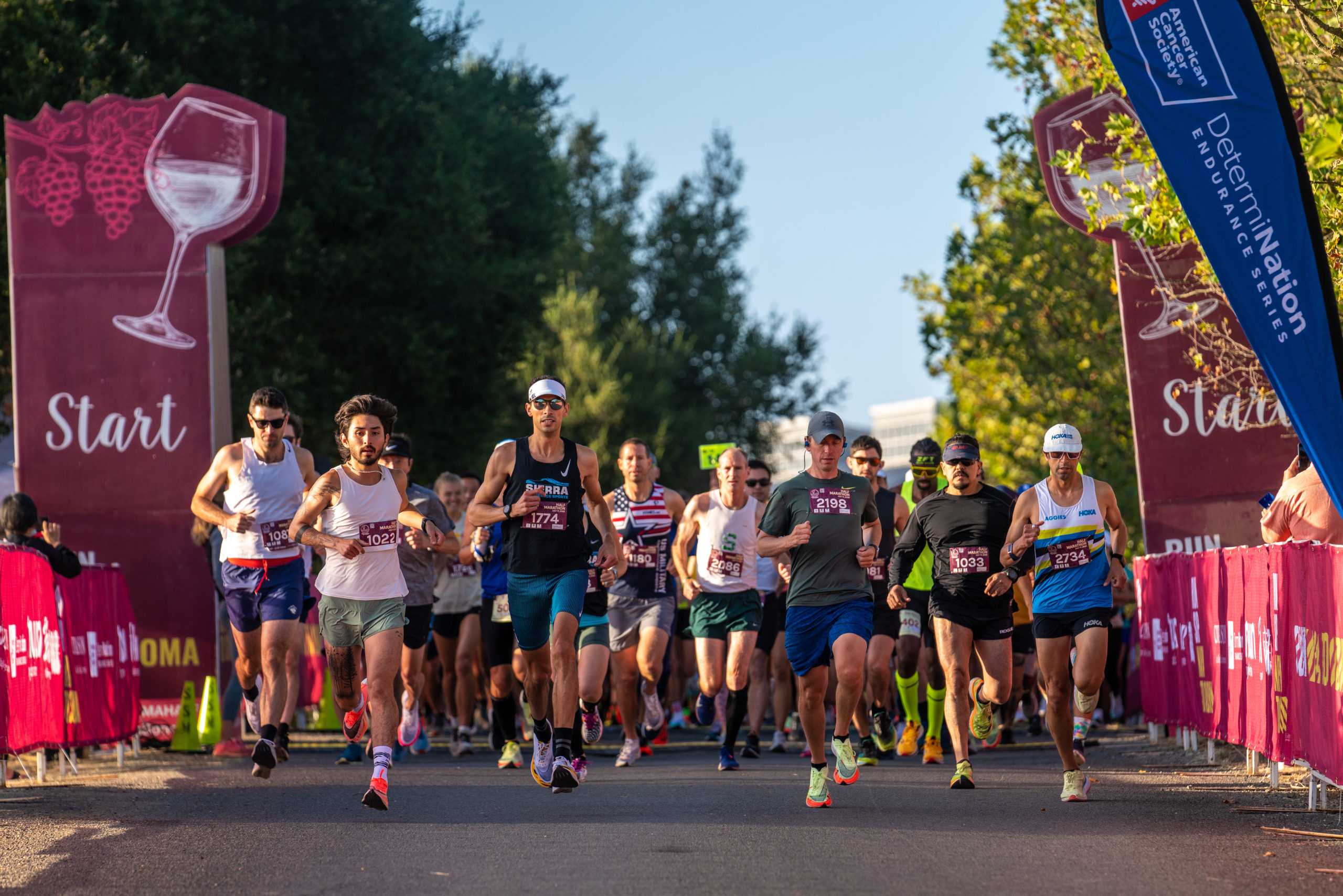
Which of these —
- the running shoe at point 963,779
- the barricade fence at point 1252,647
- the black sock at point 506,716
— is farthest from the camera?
the black sock at point 506,716

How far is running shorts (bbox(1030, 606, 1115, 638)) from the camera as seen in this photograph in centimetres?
998

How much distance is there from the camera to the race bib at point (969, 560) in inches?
422

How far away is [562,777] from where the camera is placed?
32.1 feet

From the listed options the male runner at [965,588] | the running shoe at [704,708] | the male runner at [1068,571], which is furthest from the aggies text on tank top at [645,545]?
the male runner at [1068,571]

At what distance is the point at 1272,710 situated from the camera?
32.6 feet

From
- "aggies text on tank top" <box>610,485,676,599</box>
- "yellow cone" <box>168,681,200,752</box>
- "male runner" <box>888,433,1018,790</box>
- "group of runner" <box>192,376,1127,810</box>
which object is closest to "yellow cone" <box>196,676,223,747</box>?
"yellow cone" <box>168,681,200,752</box>

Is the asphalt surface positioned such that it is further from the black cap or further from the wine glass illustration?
the wine glass illustration

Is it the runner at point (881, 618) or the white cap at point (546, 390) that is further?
the runner at point (881, 618)

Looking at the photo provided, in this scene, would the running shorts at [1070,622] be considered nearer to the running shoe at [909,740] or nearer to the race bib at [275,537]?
the running shoe at [909,740]

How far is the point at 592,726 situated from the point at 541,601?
2.07 meters

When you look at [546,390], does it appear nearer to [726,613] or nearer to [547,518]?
[547,518]

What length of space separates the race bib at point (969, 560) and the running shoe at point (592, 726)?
276 cm

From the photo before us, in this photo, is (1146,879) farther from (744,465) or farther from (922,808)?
(744,465)

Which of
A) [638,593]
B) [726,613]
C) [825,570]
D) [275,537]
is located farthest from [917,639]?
[275,537]
